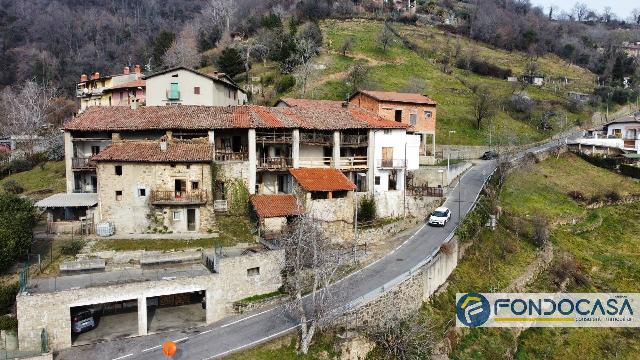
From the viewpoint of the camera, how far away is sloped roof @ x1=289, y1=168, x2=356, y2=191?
39719mm

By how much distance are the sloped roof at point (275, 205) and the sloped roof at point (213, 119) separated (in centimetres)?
581

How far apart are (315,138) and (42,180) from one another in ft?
103

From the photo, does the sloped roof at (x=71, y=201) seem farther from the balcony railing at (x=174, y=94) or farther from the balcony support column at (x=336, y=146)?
the balcony support column at (x=336, y=146)

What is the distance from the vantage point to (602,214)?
5512cm

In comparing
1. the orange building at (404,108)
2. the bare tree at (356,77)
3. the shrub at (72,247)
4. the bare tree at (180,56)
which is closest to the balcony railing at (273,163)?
the shrub at (72,247)

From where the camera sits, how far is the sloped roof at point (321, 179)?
39719mm

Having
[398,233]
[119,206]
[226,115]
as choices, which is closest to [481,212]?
[398,233]

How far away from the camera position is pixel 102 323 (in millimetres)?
29719

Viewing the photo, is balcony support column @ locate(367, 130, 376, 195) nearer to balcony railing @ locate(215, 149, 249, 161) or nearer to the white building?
balcony railing @ locate(215, 149, 249, 161)

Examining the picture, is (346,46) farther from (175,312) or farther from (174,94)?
(175,312)

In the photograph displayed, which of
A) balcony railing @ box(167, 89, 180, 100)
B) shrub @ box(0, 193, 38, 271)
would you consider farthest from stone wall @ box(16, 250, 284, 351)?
balcony railing @ box(167, 89, 180, 100)

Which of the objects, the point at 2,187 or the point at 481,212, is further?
the point at 2,187

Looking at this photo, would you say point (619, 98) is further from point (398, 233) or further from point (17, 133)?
point (17, 133)

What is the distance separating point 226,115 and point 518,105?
200ft
